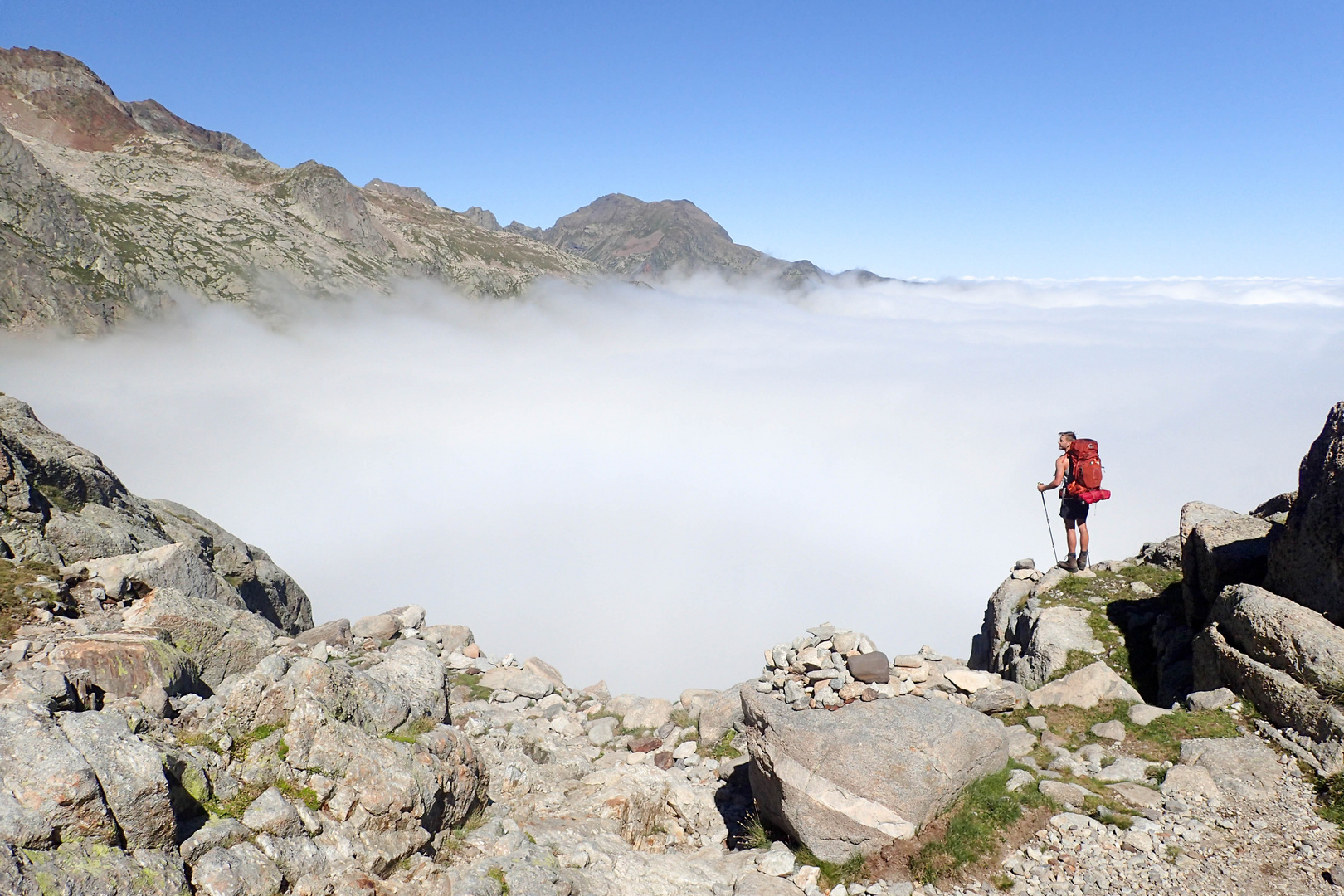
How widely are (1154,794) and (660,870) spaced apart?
7949 millimetres

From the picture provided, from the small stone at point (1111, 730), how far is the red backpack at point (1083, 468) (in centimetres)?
781

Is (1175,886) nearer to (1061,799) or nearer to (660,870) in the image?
(1061,799)

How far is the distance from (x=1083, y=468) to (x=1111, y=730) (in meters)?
8.57

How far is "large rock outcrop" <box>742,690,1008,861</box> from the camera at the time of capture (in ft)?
32.9

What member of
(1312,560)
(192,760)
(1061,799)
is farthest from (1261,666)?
(192,760)

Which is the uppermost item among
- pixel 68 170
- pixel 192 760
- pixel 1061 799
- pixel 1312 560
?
pixel 68 170

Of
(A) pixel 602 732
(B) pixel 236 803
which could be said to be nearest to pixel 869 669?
(A) pixel 602 732

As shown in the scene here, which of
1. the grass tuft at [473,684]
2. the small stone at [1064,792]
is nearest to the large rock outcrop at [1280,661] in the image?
the small stone at [1064,792]

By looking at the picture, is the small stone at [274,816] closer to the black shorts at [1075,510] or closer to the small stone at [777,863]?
the small stone at [777,863]

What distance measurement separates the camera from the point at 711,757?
1511cm

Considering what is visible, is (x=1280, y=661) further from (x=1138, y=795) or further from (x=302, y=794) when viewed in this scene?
(x=302, y=794)

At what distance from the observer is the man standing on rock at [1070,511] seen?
742 inches

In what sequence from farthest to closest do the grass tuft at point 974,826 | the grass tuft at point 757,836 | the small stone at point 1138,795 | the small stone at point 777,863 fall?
the grass tuft at point 757,836 → the small stone at point 1138,795 → the small stone at point 777,863 → the grass tuft at point 974,826

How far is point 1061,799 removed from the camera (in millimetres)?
10359
